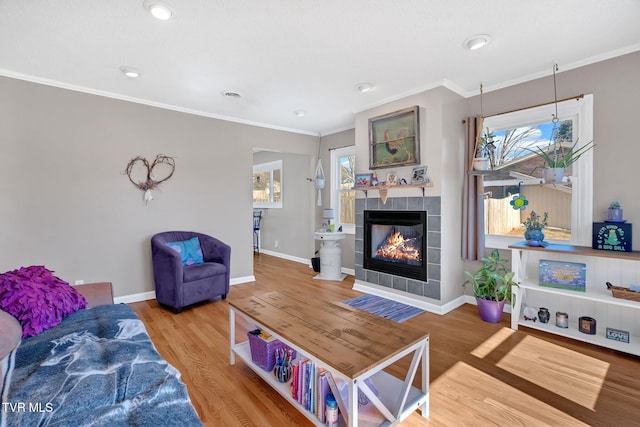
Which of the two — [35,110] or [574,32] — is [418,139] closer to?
[574,32]

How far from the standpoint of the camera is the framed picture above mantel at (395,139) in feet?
11.3

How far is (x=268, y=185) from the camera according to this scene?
713cm

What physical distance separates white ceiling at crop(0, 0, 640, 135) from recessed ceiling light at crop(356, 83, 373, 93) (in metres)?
0.07

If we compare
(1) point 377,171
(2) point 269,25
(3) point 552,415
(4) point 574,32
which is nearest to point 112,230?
(2) point 269,25

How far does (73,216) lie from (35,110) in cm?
115

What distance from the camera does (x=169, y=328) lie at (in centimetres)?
288

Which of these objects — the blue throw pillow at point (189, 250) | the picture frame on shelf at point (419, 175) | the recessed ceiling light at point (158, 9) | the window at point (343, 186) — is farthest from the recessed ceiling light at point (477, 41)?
the blue throw pillow at point (189, 250)

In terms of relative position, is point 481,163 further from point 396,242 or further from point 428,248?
point 396,242

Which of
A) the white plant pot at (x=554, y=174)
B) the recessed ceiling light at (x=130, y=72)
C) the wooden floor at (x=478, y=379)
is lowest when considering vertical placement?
the wooden floor at (x=478, y=379)

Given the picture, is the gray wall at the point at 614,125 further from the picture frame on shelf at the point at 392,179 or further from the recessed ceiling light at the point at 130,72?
the recessed ceiling light at the point at 130,72

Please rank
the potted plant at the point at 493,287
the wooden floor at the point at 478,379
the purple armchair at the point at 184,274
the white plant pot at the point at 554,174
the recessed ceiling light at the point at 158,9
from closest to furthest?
the wooden floor at the point at 478,379, the recessed ceiling light at the point at 158,9, the white plant pot at the point at 554,174, the potted plant at the point at 493,287, the purple armchair at the point at 184,274

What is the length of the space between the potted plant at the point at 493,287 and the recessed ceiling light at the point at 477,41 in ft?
6.69

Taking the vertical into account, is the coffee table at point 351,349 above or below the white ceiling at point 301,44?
below

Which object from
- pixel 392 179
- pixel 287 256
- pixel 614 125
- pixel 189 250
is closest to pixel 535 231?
pixel 614 125
